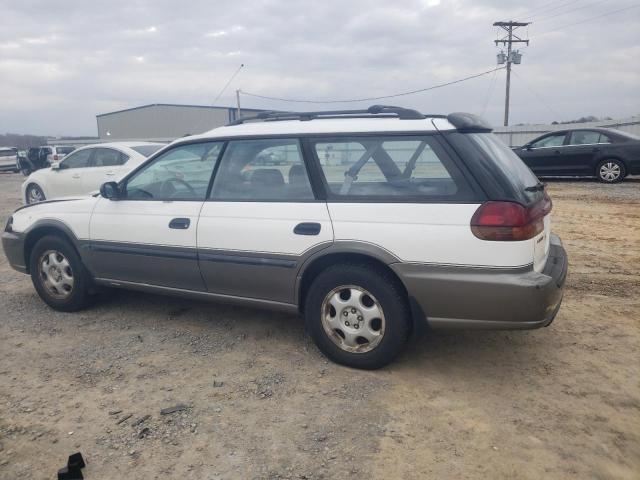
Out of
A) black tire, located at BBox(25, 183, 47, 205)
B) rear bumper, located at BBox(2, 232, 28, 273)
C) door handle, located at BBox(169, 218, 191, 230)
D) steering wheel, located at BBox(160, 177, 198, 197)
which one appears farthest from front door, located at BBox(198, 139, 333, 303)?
black tire, located at BBox(25, 183, 47, 205)

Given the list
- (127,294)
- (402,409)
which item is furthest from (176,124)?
(402,409)

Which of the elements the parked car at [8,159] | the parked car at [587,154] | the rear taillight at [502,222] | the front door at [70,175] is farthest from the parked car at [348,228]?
the parked car at [8,159]

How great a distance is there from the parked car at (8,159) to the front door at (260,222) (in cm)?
2743

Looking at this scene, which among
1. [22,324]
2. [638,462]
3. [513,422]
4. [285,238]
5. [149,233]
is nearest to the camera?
[638,462]

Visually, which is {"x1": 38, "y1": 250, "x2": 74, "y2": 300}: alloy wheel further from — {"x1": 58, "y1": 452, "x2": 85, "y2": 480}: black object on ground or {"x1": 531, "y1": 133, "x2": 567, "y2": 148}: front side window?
{"x1": 531, "y1": 133, "x2": 567, "y2": 148}: front side window

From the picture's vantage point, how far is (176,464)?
2.61 meters

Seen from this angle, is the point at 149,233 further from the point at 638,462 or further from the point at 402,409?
the point at 638,462

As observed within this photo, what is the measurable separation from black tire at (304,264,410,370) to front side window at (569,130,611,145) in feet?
38.2

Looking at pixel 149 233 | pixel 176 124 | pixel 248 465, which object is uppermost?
pixel 176 124

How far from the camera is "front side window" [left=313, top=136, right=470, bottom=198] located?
3.26 meters

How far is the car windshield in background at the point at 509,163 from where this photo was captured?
3.26 m

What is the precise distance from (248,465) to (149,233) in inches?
88.4

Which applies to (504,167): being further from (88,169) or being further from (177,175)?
(88,169)

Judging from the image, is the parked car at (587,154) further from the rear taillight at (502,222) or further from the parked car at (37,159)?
the parked car at (37,159)
